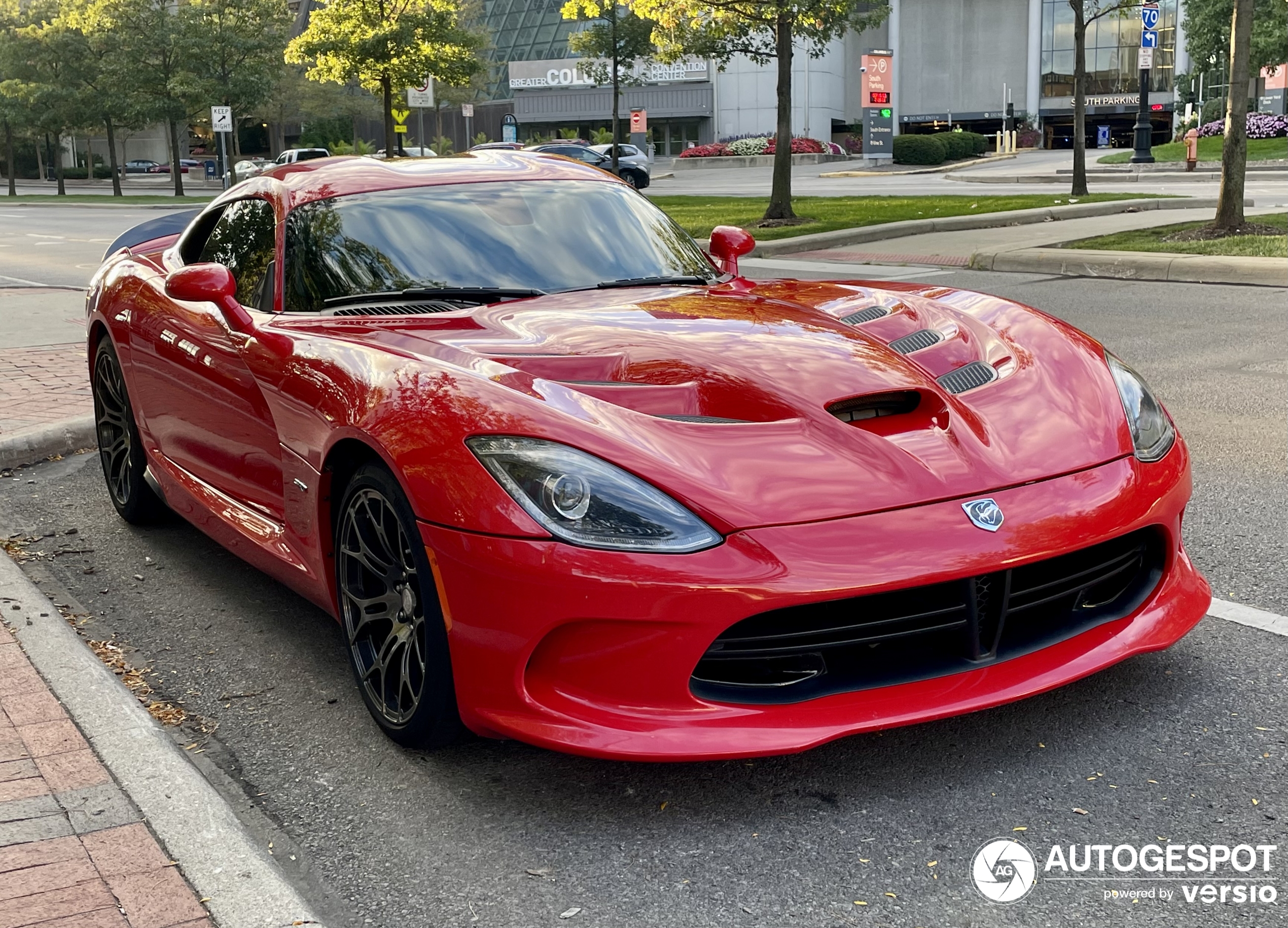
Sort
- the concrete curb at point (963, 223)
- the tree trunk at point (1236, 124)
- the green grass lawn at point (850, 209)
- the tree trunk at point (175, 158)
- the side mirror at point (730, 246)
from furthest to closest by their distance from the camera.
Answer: the tree trunk at point (175, 158), the green grass lawn at point (850, 209), the concrete curb at point (963, 223), the tree trunk at point (1236, 124), the side mirror at point (730, 246)

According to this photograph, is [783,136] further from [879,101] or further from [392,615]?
[879,101]

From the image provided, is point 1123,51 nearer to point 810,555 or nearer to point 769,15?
point 769,15

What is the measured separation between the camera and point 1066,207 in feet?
64.8

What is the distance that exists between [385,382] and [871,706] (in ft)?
4.58

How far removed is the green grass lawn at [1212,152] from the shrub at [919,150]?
6.73 metres

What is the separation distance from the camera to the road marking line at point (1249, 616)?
3727mm

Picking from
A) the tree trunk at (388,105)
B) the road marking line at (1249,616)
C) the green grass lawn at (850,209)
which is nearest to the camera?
the road marking line at (1249,616)

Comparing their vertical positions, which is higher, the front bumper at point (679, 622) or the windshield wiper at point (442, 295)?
the windshield wiper at point (442, 295)

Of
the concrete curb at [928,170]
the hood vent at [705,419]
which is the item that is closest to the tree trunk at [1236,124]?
the hood vent at [705,419]

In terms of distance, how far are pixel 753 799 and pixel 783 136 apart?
62.1ft

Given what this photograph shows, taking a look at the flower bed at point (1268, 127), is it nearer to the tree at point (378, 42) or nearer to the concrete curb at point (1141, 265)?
the tree at point (378, 42)

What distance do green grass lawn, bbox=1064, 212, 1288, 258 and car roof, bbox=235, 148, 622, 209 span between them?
9850 mm

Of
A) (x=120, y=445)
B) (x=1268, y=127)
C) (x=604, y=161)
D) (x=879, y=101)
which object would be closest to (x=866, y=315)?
(x=120, y=445)

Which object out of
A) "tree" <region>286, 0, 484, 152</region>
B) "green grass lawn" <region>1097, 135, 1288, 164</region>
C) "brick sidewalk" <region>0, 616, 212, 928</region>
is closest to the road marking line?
"brick sidewalk" <region>0, 616, 212, 928</region>
